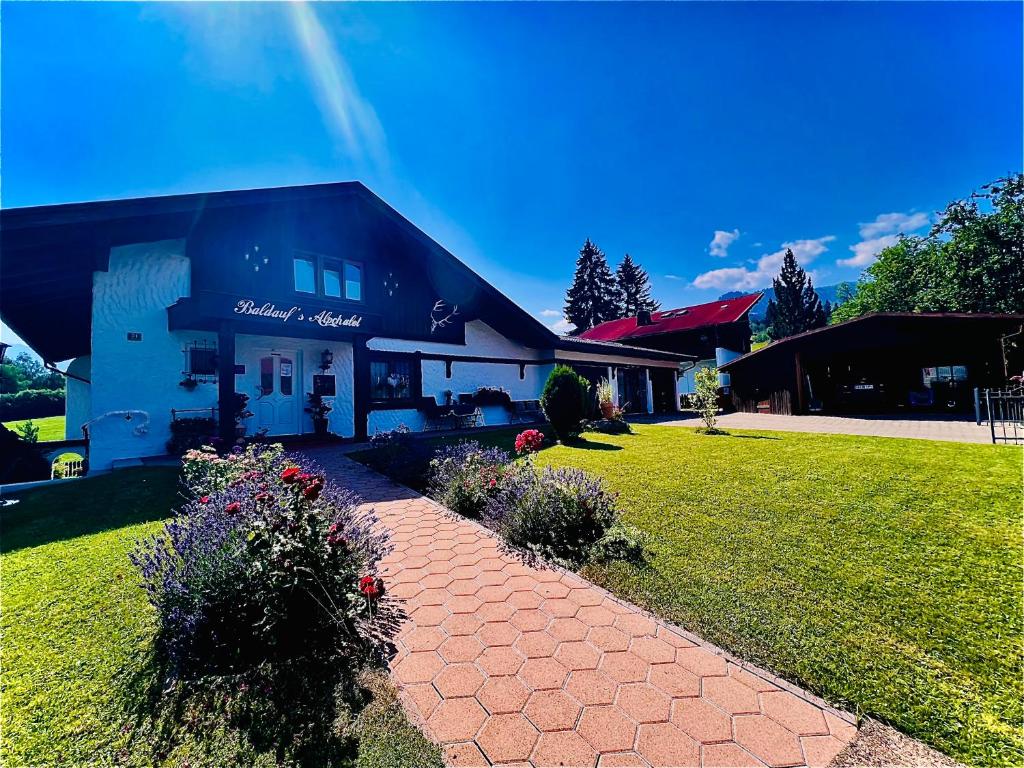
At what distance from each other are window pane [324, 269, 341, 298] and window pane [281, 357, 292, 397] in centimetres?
213

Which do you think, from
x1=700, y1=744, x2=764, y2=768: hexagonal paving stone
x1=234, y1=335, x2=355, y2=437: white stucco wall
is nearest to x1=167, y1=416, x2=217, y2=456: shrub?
x1=234, y1=335, x2=355, y2=437: white stucco wall

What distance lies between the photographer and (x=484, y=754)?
1733 mm

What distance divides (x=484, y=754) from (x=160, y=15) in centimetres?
982

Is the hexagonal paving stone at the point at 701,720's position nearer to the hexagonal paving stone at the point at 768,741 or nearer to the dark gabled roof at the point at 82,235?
the hexagonal paving stone at the point at 768,741

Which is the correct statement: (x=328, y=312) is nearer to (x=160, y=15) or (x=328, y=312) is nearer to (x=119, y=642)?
(x=160, y=15)

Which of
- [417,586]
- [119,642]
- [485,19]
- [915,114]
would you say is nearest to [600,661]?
[417,586]

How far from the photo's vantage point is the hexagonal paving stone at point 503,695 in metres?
1.99

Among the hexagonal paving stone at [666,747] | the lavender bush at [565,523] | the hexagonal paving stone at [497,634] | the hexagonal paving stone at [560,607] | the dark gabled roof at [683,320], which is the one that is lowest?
the hexagonal paving stone at [666,747]

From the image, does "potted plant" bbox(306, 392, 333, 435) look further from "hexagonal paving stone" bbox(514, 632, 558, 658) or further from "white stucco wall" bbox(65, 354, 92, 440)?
"hexagonal paving stone" bbox(514, 632, 558, 658)

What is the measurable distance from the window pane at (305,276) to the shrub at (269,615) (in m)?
8.86

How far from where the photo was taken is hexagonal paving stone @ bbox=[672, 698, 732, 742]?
1.80 metres

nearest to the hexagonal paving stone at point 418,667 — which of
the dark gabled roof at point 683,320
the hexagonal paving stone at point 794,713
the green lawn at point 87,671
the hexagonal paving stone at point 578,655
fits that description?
the green lawn at point 87,671

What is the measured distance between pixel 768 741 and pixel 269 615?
2.65 metres

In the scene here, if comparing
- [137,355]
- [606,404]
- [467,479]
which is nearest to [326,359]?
[137,355]
